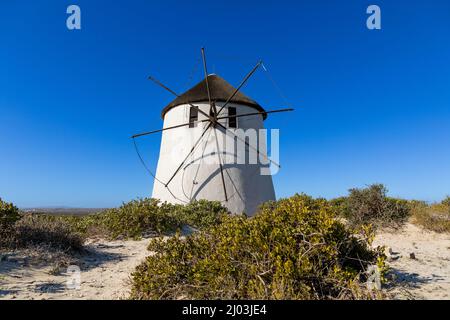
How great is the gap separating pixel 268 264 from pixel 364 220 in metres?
7.57

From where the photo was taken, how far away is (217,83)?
15.0 meters

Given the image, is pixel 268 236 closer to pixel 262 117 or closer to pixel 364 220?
pixel 364 220

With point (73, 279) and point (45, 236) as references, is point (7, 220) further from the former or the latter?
point (73, 279)

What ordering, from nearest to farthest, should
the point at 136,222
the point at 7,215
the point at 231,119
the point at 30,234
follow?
the point at 7,215, the point at 30,234, the point at 136,222, the point at 231,119

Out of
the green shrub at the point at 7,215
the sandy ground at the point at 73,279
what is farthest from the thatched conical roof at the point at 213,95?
the sandy ground at the point at 73,279

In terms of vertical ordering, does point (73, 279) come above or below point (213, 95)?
below

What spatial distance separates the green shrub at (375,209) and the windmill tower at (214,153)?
177 inches

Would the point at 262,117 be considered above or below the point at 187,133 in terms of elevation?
above

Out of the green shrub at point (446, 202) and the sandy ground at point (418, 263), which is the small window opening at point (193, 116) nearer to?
the sandy ground at point (418, 263)

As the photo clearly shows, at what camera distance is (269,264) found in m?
3.18

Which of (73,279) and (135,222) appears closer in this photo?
(73,279)

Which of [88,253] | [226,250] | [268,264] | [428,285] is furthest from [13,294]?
[428,285]

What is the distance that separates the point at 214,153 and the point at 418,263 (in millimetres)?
8957

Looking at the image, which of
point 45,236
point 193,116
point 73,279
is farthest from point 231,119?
point 73,279
